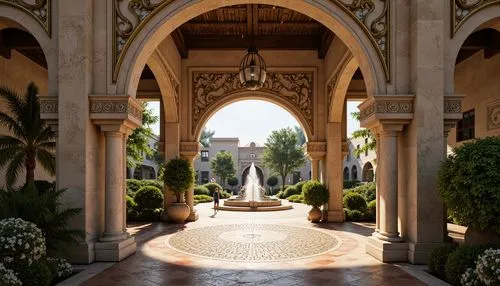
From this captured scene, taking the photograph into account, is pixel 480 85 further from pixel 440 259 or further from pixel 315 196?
pixel 440 259

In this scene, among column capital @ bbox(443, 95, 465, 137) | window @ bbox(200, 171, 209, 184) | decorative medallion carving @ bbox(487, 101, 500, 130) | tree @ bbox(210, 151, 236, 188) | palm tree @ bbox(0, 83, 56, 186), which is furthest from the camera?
window @ bbox(200, 171, 209, 184)

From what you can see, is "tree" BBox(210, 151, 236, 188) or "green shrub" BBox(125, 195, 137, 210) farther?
"tree" BBox(210, 151, 236, 188)

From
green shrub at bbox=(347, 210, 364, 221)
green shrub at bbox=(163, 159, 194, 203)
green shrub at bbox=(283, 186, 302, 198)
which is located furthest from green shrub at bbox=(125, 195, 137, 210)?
green shrub at bbox=(283, 186, 302, 198)

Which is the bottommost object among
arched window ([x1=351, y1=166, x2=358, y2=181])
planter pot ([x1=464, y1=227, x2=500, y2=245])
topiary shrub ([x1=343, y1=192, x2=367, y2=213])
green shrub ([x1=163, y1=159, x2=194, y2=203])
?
arched window ([x1=351, y1=166, x2=358, y2=181])

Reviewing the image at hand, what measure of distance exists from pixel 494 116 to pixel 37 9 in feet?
41.3

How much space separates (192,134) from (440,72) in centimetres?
957

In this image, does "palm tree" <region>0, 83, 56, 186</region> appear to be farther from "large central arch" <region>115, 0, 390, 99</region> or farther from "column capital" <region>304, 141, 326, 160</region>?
"column capital" <region>304, 141, 326, 160</region>

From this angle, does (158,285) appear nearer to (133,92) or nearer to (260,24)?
(133,92)

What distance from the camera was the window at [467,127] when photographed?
41.5 ft

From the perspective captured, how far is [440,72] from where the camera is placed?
7.20 meters

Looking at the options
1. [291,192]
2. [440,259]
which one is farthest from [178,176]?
[291,192]

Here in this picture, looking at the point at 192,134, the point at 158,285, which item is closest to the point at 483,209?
the point at 158,285

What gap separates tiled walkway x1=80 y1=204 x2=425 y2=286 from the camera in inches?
245

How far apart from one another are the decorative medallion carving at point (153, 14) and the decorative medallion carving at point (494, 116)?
597 centimetres
